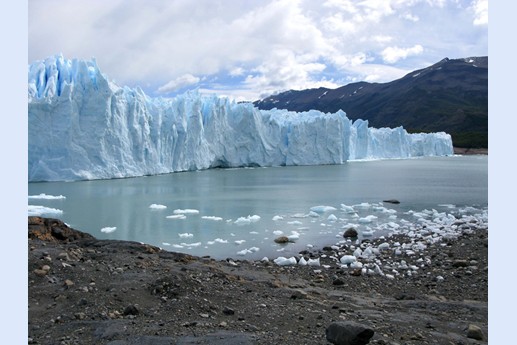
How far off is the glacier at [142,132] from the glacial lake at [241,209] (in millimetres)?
1928

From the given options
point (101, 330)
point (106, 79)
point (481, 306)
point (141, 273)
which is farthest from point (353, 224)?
point (106, 79)

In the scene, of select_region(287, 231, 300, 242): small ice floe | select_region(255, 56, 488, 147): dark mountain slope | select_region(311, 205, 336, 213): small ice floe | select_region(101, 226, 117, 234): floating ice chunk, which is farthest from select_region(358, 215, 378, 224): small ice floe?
select_region(255, 56, 488, 147): dark mountain slope

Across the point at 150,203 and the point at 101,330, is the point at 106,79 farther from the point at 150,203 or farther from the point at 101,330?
the point at 101,330

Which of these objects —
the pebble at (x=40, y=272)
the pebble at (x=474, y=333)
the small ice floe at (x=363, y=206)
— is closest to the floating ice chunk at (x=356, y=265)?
the pebble at (x=474, y=333)

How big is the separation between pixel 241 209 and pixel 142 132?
13.4 m

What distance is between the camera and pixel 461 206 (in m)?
14.2

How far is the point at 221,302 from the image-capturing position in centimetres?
398

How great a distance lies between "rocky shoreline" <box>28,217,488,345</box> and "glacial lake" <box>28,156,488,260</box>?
2.41m

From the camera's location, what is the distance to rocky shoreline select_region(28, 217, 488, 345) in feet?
10.7

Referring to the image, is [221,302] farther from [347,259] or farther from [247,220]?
[247,220]

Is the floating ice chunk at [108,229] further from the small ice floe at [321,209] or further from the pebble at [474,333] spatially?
the pebble at [474,333]

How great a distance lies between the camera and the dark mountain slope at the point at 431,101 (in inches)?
3661

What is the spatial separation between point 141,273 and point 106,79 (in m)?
20.6

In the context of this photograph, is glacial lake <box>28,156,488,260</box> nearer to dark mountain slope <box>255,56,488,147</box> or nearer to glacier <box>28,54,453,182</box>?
glacier <box>28,54,453,182</box>
